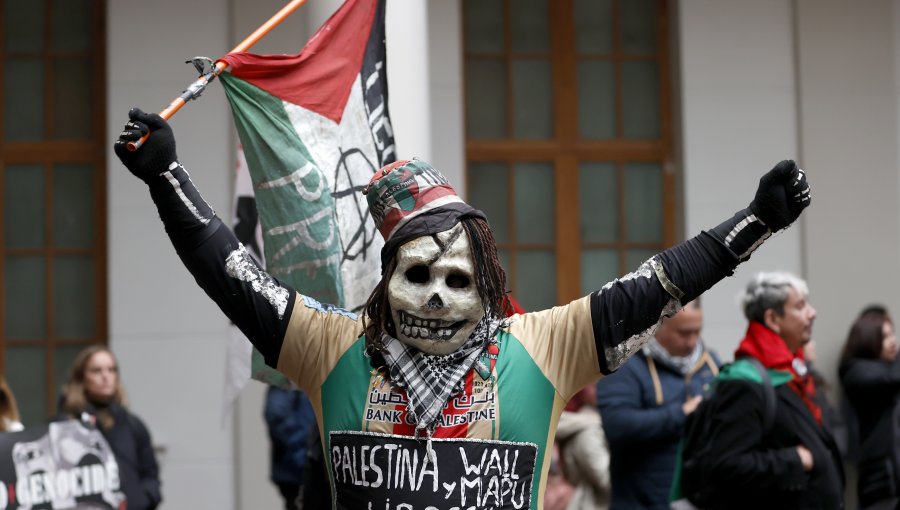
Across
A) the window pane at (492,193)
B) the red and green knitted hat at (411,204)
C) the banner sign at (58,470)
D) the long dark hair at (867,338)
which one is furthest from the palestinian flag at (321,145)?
the window pane at (492,193)

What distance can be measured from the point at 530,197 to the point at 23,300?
340 centimetres

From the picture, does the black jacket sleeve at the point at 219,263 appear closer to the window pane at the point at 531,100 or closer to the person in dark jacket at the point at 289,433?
the person in dark jacket at the point at 289,433

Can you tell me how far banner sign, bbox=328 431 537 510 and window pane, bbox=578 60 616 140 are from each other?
23.1ft

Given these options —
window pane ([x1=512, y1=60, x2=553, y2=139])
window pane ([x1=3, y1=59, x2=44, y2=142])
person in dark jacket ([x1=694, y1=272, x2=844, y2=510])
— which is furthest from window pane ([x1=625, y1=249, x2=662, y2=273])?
person in dark jacket ([x1=694, y1=272, x2=844, y2=510])

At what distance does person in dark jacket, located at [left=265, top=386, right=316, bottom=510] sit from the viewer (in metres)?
8.25

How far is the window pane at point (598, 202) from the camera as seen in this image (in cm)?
1074

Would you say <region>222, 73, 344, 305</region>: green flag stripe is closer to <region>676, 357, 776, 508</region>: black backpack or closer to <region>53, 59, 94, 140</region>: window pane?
<region>676, 357, 776, 508</region>: black backpack

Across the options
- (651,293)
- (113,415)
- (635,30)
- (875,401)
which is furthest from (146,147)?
(635,30)

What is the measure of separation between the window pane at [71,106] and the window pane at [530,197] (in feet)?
9.32

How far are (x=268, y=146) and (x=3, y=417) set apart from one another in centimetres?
301

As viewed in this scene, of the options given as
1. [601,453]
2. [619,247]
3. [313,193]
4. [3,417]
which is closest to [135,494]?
Answer: [3,417]

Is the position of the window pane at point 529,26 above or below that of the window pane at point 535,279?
above

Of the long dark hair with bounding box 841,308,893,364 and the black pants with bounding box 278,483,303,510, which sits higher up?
the long dark hair with bounding box 841,308,893,364

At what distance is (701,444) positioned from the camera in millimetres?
6273
